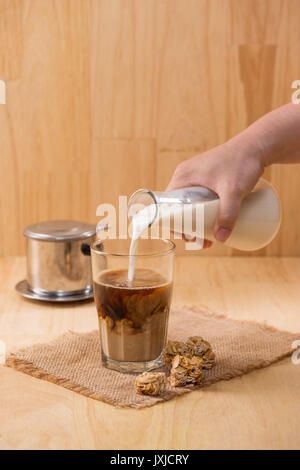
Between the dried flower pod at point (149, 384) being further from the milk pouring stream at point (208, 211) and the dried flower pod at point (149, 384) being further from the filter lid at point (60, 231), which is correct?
the filter lid at point (60, 231)

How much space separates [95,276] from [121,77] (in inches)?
27.3

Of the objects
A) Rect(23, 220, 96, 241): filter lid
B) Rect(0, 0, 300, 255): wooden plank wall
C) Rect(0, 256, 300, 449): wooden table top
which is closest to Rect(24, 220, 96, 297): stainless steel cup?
Rect(23, 220, 96, 241): filter lid

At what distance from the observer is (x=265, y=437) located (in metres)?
0.75

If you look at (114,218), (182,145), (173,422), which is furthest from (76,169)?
(173,422)

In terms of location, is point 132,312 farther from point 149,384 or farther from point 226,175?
point 226,175

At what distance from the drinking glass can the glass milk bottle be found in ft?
0.23

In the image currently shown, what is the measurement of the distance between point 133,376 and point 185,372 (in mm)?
78

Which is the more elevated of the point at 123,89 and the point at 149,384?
the point at 123,89

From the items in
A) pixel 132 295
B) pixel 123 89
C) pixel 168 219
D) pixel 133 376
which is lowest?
pixel 133 376

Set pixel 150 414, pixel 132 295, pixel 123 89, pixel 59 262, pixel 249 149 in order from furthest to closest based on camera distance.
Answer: pixel 123 89 → pixel 59 262 → pixel 249 149 → pixel 132 295 → pixel 150 414

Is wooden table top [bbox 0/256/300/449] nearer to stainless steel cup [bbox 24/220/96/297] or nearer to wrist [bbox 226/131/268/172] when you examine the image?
stainless steel cup [bbox 24/220/96/297]

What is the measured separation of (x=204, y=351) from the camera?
3.08ft

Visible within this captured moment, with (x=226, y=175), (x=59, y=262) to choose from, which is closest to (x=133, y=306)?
(x=226, y=175)

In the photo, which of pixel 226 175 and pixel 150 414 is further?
pixel 226 175
